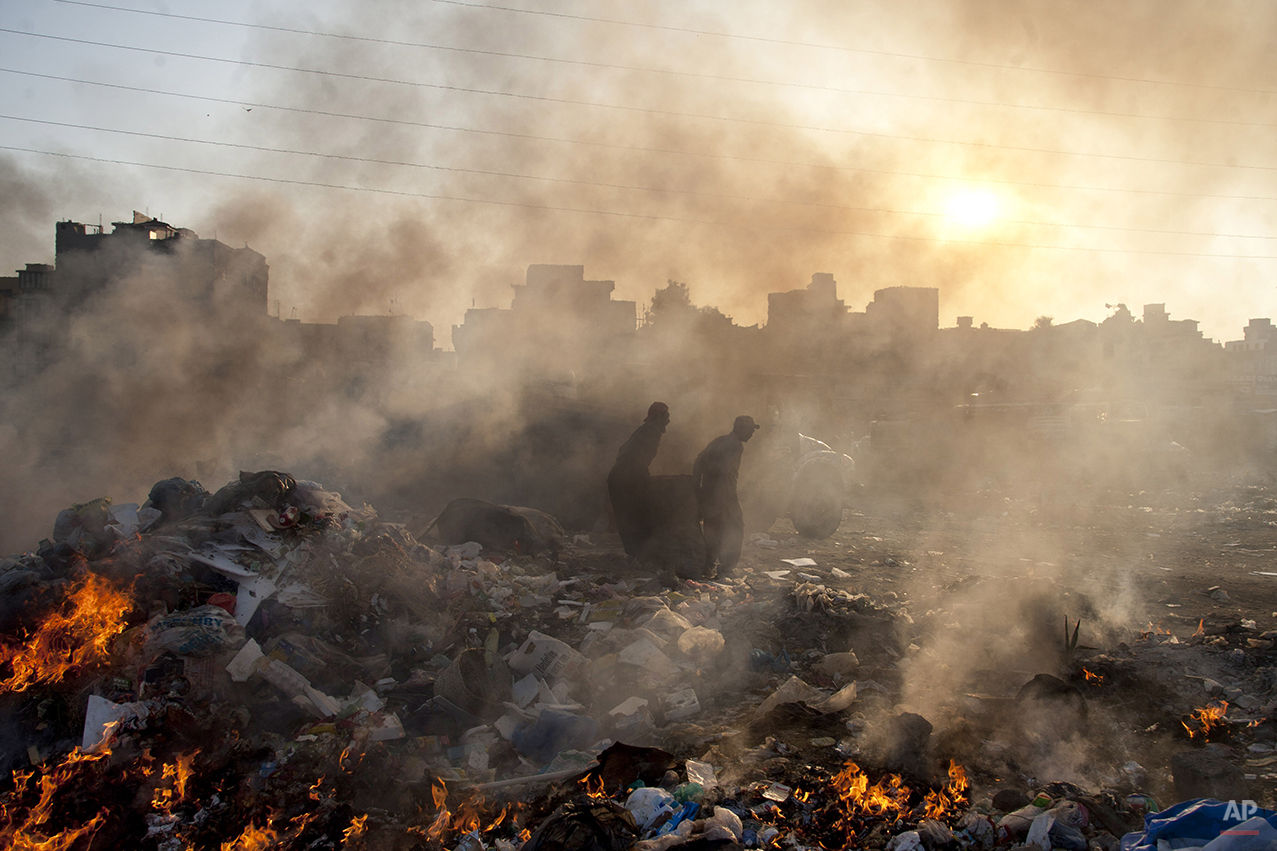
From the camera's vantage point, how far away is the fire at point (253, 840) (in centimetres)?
253

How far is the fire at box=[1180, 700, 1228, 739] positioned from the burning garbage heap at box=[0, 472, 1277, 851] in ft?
0.03

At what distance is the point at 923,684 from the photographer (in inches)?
152

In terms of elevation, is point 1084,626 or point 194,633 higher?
point 194,633

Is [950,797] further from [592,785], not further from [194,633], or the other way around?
[194,633]

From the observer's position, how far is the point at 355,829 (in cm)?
265

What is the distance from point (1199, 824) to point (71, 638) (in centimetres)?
508

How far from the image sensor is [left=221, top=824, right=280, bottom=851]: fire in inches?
99.7

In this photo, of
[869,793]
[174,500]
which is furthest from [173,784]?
[174,500]

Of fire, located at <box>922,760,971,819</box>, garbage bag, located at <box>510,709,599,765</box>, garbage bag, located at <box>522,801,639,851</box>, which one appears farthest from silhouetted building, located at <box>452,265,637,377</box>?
garbage bag, located at <box>522,801,639,851</box>

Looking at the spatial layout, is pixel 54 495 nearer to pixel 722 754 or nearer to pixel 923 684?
pixel 722 754

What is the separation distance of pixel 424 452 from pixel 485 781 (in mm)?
7709

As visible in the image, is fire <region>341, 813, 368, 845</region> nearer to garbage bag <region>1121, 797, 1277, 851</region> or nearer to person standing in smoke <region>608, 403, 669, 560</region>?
garbage bag <region>1121, 797, 1277, 851</region>

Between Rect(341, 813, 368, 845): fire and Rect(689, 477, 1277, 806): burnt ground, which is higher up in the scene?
Rect(689, 477, 1277, 806): burnt ground

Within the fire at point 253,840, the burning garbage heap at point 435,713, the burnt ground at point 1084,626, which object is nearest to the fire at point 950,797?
the burning garbage heap at point 435,713
